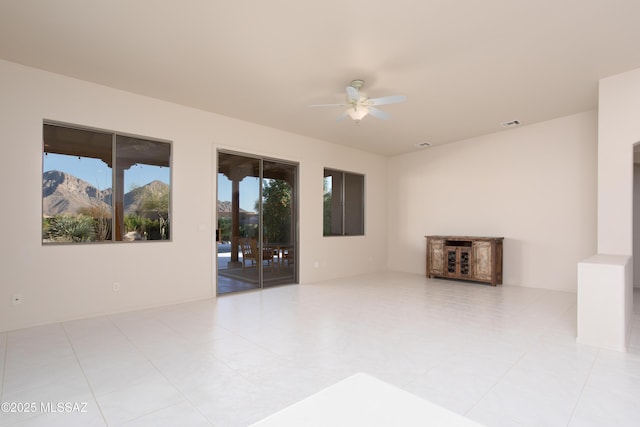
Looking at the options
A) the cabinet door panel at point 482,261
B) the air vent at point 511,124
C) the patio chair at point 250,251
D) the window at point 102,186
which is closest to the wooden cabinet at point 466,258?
the cabinet door panel at point 482,261

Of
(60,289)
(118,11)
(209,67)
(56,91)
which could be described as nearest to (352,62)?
(209,67)

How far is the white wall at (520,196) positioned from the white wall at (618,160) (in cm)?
158

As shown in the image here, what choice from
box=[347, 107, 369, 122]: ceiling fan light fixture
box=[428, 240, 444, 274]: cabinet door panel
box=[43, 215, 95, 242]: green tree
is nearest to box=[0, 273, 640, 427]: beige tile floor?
box=[43, 215, 95, 242]: green tree

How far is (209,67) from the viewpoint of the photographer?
371 cm

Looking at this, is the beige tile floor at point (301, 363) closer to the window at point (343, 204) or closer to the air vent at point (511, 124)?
the window at point (343, 204)

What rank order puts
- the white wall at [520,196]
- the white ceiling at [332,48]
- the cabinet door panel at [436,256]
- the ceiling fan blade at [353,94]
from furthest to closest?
the cabinet door panel at [436,256]
the white wall at [520,196]
the ceiling fan blade at [353,94]
the white ceiling at [332,48]

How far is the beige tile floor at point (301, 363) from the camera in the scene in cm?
204

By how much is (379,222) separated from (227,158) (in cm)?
420

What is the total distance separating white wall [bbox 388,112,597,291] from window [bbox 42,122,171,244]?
549 centimetres

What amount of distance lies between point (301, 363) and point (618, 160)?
421 cm

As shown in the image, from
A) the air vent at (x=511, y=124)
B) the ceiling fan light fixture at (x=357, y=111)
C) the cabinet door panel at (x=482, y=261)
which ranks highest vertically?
the air vent at (x=511, y=124)

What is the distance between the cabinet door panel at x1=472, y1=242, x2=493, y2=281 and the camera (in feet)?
19.6

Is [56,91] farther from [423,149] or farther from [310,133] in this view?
[423,149]

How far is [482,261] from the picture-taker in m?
6.07
